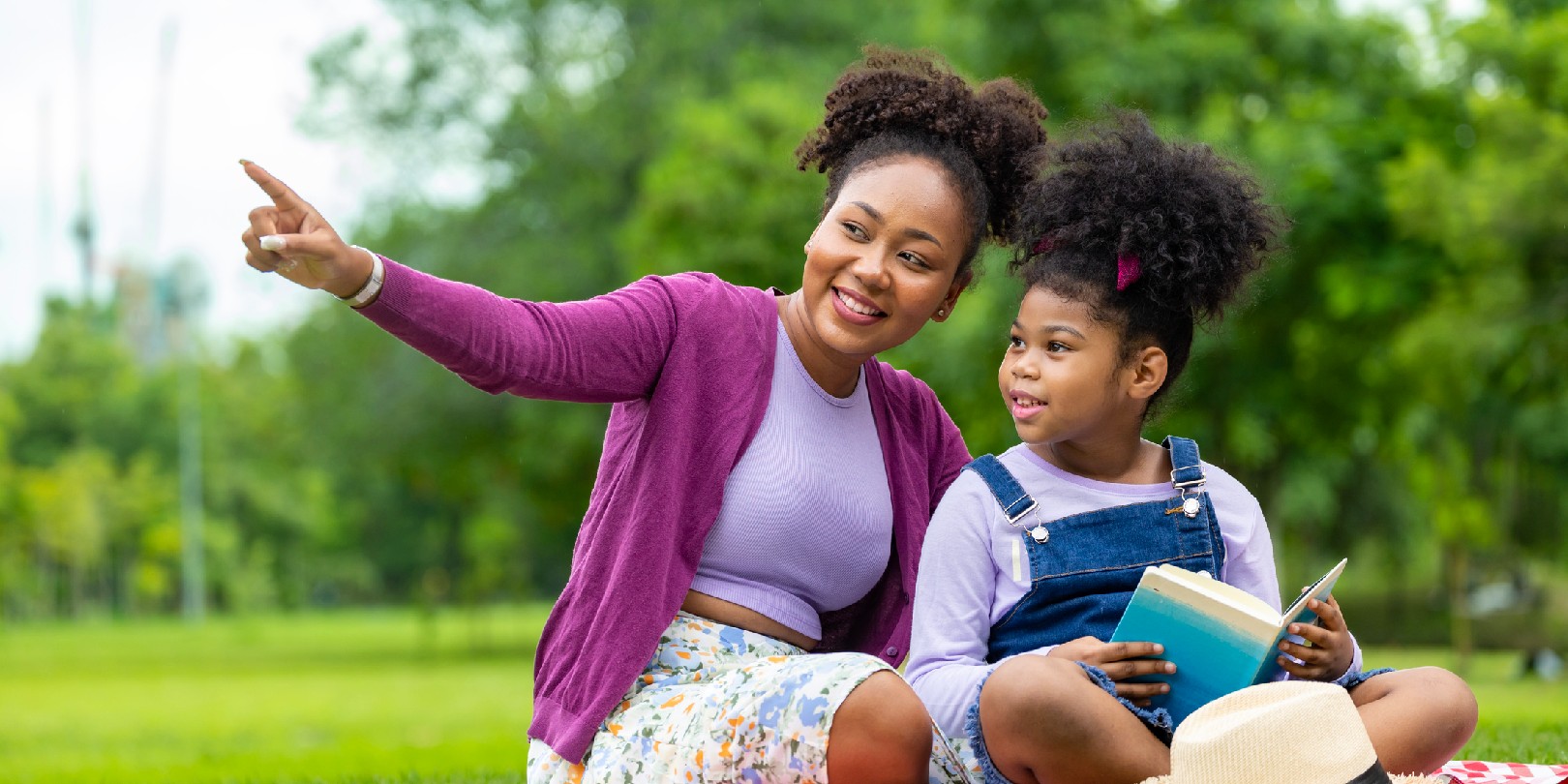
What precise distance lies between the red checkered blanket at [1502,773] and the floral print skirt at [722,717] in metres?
1.22

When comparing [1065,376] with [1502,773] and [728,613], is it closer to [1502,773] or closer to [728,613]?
[728,613]

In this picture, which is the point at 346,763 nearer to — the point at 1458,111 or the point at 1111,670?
the point at 1111,670

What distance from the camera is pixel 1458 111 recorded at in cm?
1366

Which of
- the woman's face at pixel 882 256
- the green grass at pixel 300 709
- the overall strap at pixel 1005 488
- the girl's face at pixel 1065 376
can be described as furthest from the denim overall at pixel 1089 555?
the green grass at pixel 300 709

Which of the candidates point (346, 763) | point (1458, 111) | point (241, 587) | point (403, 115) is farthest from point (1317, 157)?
point (241, 587)

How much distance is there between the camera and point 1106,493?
120 inches

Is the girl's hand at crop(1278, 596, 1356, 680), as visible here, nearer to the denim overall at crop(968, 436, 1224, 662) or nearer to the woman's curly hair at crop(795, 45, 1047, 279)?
the denim overall at crop(968, 436, 1224, 662)

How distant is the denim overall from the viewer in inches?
116

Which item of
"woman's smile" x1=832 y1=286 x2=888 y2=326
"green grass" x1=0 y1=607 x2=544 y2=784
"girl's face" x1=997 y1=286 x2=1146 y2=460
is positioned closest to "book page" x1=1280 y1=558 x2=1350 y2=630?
"girl's face" x1=997 y1=286 x2=1146 y2=460

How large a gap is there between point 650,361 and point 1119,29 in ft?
39.5

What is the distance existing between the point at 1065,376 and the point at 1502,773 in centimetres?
136

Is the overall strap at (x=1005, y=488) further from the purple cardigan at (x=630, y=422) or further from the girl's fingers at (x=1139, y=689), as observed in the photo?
the girl's fingers at (x=1139, y=689)

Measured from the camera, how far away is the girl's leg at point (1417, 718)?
278 cm

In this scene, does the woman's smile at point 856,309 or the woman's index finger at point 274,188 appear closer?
the woman's index finger at point 274,188
